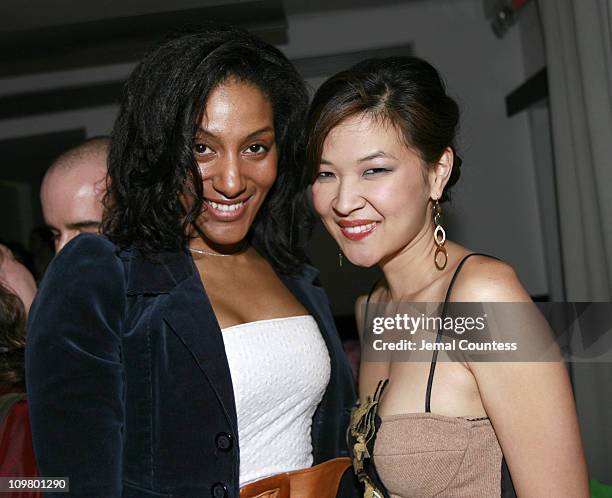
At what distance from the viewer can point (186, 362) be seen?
1.38 metres

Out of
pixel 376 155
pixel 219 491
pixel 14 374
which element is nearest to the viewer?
pixel 219 491

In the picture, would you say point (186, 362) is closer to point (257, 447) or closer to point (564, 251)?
point (257, 447)

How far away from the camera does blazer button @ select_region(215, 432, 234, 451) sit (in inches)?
53.3

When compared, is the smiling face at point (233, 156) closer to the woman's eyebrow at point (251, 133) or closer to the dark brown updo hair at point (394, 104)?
the woman's eyebrow at point (251, 133)

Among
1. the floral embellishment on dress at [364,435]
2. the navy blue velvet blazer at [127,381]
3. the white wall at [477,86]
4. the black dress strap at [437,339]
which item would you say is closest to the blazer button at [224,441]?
the navy blue velvet blazer at [127,381]

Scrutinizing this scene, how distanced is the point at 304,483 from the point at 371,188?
67cm

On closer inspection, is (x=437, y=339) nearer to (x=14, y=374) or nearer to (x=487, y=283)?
(x=487, y=283)

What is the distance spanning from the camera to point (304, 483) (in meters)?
1.53

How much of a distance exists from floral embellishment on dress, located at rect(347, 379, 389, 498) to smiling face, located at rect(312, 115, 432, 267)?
0.31 m

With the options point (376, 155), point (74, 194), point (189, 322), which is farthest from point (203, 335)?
point (74, 194)

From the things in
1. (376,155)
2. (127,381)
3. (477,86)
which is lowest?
(127,381)

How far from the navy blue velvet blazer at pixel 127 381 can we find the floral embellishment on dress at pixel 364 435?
27cm

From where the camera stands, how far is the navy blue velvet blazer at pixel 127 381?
1260mm

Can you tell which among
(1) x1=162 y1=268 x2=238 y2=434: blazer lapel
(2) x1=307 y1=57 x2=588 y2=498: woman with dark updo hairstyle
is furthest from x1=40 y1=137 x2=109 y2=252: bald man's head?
(2) x1=307 y1=57 x2=588 y2=498: woman with dark updo hairstyle
